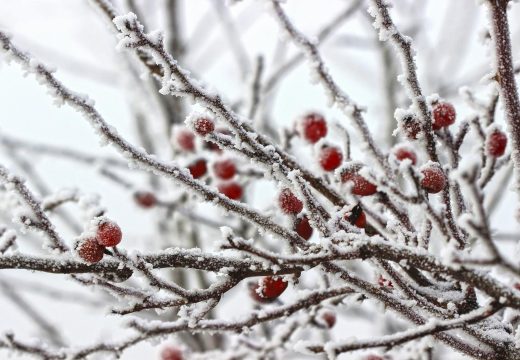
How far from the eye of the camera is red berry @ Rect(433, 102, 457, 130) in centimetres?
147

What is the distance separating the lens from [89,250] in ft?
3.61

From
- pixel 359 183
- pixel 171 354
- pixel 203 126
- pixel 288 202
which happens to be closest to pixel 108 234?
pixel 203 126

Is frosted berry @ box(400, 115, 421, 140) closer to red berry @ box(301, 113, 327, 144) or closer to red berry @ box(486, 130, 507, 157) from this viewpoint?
red berry @ box(486, 130, 507, 157)

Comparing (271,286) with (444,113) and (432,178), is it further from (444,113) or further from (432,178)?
(444,113)

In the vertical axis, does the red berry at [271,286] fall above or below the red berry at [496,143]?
below

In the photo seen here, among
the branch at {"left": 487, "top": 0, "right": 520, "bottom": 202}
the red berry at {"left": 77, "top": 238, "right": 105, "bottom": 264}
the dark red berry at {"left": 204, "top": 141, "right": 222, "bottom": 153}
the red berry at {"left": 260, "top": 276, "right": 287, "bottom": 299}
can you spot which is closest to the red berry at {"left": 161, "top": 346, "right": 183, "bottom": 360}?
the dark red berry at {"left": 204, "top": 141, "right": 222, "bottom": 153}

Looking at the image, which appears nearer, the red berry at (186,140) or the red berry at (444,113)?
the red berry at (444,113)

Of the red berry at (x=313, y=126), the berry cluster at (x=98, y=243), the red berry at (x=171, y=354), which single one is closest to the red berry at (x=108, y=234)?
the berry cluster at (x=98, y=243)

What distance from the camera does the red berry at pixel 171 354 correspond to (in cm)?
212

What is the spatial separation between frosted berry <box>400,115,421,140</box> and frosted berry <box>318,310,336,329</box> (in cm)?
64

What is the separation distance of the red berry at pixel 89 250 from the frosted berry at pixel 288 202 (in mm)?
413

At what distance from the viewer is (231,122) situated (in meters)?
1.15

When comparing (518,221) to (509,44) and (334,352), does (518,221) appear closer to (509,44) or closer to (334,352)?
(509,44)

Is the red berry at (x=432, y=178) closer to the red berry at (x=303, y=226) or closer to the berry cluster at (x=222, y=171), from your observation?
the red berry at (x=303, y=226)
